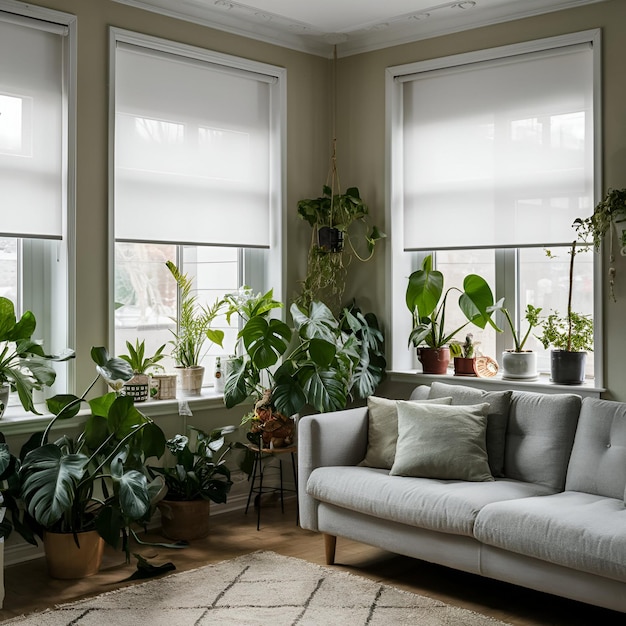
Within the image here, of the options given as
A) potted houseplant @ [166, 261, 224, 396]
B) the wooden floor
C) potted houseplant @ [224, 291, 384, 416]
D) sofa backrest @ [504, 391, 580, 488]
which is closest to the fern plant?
potted houseplant @ [166, 261, 224, 396]

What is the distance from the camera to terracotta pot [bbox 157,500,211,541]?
4.42 meters

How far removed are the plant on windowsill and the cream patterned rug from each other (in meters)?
1.90

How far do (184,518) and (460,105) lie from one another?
2.76 meters

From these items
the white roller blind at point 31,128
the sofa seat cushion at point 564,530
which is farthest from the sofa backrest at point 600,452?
the white roller blind at point 31,128

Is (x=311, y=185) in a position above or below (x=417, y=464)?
above

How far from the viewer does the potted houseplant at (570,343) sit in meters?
4.44

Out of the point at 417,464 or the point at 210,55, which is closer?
the point at 417,464

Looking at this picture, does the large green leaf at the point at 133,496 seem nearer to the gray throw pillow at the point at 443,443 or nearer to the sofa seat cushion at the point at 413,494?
the sofa seat cushion at the point at 413,494

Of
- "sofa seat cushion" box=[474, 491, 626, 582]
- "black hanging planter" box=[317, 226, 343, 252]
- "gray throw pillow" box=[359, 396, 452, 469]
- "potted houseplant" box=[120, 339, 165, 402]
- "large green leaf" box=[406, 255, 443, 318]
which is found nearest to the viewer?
"sofa seat cushion" box=[474, 491, 626, 582]

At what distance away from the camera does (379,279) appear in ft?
17.2

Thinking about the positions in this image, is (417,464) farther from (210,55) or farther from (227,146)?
(210,55)

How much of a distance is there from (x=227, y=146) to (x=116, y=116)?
29.0 inches

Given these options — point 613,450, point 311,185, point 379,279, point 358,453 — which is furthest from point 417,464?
point 311,185

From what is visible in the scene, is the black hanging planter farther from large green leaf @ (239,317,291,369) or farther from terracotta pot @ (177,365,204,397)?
terracotta pot @ (177,365,204,397)
